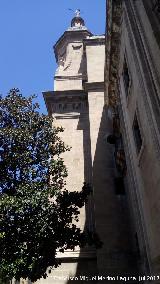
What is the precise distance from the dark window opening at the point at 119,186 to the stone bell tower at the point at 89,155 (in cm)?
26

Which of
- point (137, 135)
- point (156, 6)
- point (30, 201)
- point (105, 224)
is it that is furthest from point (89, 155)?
point (156, 6)

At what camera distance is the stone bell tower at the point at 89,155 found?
684 inches

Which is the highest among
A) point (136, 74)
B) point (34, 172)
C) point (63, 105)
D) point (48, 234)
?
point (63, 105)

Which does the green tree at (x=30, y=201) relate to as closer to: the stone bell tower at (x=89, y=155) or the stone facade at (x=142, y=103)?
the stone facade at (x=142, y=103)

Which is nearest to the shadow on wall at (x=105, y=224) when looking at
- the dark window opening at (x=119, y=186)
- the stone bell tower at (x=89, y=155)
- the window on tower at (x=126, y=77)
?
the stone bell tower at (x=89, y=155)

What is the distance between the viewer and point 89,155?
885 inches

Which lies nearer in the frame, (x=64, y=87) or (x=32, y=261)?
(x=32, y=261)

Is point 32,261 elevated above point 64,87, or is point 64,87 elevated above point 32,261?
point 64,87

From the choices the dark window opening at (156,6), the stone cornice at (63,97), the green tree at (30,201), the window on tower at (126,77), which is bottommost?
the green tree at (30,201)

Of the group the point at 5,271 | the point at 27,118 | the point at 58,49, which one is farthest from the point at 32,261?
the point at 58,49

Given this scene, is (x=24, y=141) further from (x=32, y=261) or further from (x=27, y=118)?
(x=32, y=261)

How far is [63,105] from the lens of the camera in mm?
25406

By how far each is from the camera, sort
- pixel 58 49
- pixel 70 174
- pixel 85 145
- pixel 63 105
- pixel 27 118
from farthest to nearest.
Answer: pixel 58 49 → pixel 63 105 → pixel 85 145 → pixel 70 174 → pixel 27 118

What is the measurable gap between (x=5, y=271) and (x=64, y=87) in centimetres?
1830
